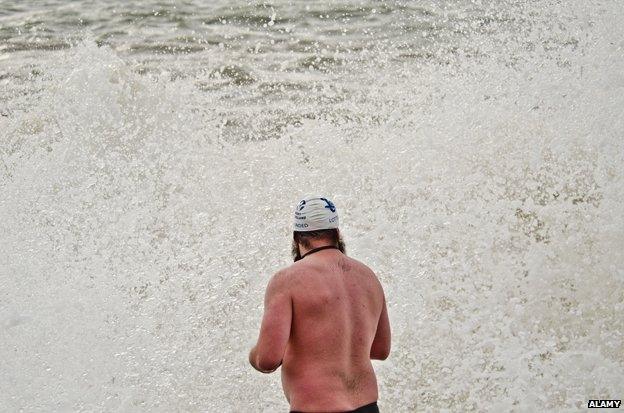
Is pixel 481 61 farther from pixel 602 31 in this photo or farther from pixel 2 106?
pixel 2 106

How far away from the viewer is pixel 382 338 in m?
3.63

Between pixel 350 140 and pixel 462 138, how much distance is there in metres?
1.05

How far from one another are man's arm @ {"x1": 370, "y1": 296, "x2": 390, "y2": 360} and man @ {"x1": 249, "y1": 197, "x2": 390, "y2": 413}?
0.17 metres

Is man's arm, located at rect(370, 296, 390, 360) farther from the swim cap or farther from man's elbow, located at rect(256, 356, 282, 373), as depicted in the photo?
man's elbow, located at rect(256, 356, 282, 373)

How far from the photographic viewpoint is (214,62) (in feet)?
34.7

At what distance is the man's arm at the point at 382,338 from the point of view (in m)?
3.60

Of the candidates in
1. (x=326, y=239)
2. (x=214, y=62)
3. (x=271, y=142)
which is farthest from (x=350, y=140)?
(x=326, y=239)

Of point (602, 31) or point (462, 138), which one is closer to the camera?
point (462, 138)

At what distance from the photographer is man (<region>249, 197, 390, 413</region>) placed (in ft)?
10.7

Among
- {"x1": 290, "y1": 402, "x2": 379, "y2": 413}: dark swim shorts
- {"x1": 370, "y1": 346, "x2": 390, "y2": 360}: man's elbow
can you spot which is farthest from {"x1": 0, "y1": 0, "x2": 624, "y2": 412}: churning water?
{"x1": 290, "y1": 402, "x2": 379, "y2": 413}: dark swim shorts

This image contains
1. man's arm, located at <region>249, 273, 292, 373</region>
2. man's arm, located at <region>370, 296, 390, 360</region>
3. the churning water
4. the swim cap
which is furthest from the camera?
the churning water

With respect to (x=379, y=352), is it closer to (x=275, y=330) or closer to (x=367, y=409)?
(x=367, y=409)

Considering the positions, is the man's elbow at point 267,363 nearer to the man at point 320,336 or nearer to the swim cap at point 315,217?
the man at point 320,336

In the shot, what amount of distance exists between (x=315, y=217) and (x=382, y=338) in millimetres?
630
